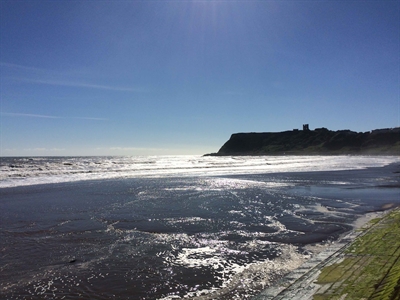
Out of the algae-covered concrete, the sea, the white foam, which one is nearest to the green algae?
the algae-covered concrete

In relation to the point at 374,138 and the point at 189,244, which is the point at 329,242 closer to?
the point at 189,244

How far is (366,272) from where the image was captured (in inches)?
264

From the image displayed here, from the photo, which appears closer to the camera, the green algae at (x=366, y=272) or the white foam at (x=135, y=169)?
the green algae at (x=366, y=272)

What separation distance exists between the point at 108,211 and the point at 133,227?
433cm

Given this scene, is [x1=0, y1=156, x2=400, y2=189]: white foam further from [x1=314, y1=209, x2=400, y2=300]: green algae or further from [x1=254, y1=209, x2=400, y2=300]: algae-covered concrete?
[x1=254, y1=209, x2=400, y2=300]: algae-covered concrete

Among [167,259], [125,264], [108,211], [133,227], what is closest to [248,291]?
[167,259]

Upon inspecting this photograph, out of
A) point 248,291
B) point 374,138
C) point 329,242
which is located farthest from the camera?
point 374,138

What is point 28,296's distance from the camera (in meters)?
6.91

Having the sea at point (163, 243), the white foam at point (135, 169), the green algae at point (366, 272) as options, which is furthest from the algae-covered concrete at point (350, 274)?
the white foam at point (135, 169)

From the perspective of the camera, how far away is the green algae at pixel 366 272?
18.6ft

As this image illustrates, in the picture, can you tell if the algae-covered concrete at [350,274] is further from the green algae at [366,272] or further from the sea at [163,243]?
the sea at [163,243]

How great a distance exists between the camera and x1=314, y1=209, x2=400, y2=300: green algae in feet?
18.6

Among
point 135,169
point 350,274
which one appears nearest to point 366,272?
point 350,274

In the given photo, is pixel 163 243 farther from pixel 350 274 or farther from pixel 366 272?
pixel 366 272
